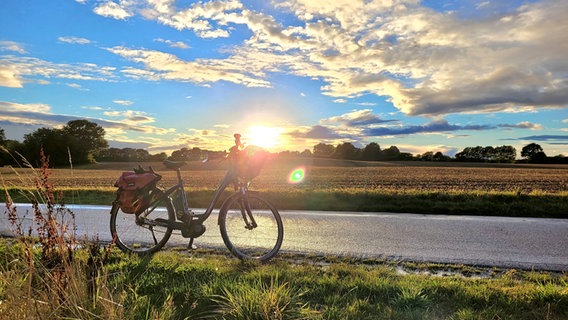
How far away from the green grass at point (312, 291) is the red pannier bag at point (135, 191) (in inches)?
35.1

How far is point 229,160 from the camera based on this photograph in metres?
5.82

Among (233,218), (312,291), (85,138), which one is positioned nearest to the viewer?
(312,291)

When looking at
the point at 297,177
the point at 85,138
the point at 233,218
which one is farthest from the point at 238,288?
the point at 85,138

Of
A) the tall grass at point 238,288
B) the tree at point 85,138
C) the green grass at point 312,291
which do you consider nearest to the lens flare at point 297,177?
the green grass at point 312,291

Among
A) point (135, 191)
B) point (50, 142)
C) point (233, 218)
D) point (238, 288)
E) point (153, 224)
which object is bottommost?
point (238, 288)

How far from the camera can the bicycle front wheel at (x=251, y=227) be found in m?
5.62

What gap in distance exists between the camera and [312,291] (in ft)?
13.3

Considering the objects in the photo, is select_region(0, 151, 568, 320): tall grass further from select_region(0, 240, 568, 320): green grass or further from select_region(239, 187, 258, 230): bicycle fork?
select_region(239, 187, 258, 230): bicycle fork

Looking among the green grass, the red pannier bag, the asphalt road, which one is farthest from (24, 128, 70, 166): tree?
the green grass

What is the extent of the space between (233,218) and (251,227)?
301mm

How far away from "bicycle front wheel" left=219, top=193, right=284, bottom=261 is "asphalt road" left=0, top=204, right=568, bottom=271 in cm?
59

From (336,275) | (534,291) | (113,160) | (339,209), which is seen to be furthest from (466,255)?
(113,160)

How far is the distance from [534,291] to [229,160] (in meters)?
3.72

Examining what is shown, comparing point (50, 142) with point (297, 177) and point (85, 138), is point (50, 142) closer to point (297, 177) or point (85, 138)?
point (85, 138)
